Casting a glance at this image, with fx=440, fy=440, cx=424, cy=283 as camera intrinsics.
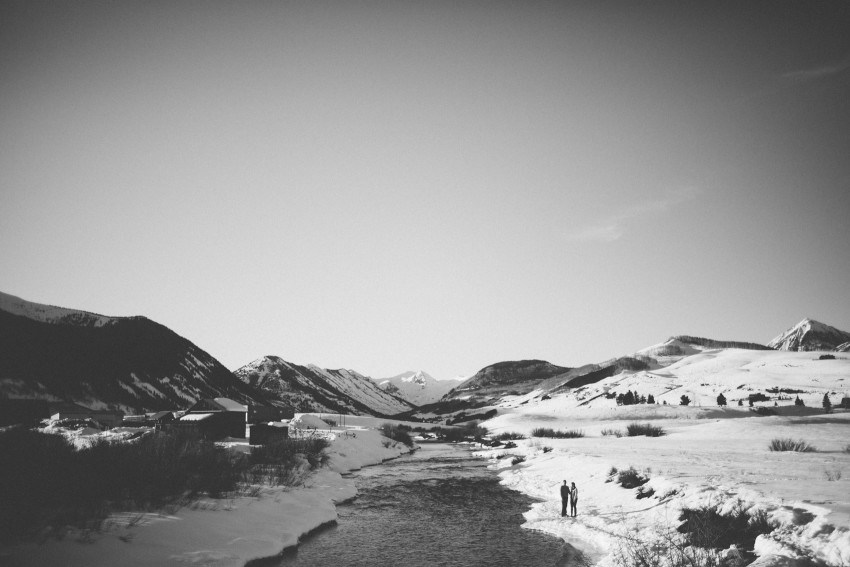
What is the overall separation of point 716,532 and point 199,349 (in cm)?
21400

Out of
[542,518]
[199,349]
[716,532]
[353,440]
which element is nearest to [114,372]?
[199,349]

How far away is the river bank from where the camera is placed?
10641 mm

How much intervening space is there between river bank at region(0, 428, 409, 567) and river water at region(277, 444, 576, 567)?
1076mm

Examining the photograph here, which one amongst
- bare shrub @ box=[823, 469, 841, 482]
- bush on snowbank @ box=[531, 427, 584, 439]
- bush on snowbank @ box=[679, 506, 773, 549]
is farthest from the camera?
bush on snowbank @ box=[531, 427, 584, 439]

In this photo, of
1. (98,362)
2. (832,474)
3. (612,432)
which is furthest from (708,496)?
(98,362)

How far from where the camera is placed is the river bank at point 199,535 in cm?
1064

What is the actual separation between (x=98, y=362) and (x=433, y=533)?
144023 millimetres

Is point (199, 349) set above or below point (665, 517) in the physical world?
above

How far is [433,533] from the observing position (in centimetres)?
1806

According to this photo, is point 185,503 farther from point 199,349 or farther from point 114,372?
point 199,349

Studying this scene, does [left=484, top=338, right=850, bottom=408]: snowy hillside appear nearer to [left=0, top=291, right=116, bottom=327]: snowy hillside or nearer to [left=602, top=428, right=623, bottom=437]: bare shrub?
[left=602, top=428, right=623, bottom=437]: bare shrub

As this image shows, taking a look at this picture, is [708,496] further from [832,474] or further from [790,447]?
[790,447]

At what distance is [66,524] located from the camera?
11.7 meters

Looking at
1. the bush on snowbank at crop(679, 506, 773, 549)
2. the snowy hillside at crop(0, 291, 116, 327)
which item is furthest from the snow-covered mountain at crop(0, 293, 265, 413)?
the bush on snowbank at crop(679, 506, 773, 549)
